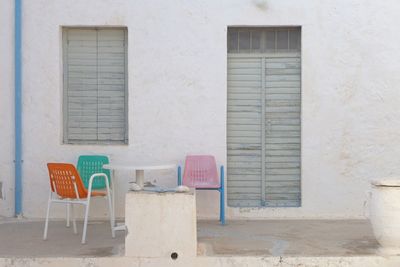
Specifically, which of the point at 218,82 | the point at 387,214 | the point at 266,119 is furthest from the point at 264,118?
→ the point at 387,214

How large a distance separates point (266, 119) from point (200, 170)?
112cm

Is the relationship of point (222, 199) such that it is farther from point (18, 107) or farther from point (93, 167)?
point (18, 107)

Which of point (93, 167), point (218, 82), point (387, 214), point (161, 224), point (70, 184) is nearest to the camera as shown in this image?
point (161, 224)

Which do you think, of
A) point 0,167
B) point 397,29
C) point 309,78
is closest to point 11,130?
point 0,167

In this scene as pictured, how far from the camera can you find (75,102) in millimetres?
8461

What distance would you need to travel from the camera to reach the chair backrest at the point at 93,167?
26.2 ft

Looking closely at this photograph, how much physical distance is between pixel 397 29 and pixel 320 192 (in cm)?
227

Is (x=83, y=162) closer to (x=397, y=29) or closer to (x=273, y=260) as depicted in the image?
(x=273, y=260)

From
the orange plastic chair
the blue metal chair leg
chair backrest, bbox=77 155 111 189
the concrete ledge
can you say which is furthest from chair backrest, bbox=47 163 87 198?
the blue metal chair leg

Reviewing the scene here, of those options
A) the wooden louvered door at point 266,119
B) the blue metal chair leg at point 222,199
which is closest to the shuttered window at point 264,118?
the wooden louvered door at point 266,119

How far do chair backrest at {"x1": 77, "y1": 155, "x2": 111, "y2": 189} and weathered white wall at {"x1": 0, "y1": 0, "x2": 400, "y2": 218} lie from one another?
24 centimetres

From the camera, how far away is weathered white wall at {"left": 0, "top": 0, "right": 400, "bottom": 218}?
819 centimetres

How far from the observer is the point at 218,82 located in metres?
8.20

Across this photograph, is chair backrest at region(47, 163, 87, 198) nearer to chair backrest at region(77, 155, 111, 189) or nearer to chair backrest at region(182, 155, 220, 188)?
chair backrest at region(77, 155, 111, 189)
